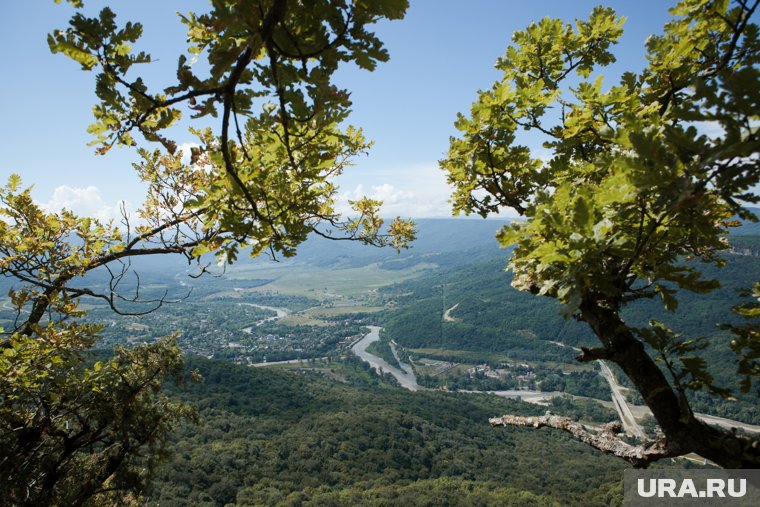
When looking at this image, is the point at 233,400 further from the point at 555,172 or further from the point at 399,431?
the point at 555,172

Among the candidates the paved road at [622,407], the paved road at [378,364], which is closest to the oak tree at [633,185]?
the paved road at [622,407]

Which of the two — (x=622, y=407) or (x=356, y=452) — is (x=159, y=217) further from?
(x=622, y=407)

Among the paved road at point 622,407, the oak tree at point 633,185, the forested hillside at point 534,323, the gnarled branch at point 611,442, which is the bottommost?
the paved road at point 622,407

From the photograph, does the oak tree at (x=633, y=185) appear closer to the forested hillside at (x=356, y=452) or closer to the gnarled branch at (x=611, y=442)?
the gnarled branch at (x=611, y=442)

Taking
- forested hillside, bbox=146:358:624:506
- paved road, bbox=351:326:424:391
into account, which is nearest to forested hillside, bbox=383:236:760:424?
paved road, bbox=351:326:424:391

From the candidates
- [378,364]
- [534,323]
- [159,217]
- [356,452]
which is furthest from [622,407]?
[159,217]

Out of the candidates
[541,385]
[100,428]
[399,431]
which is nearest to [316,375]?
[399,431]
